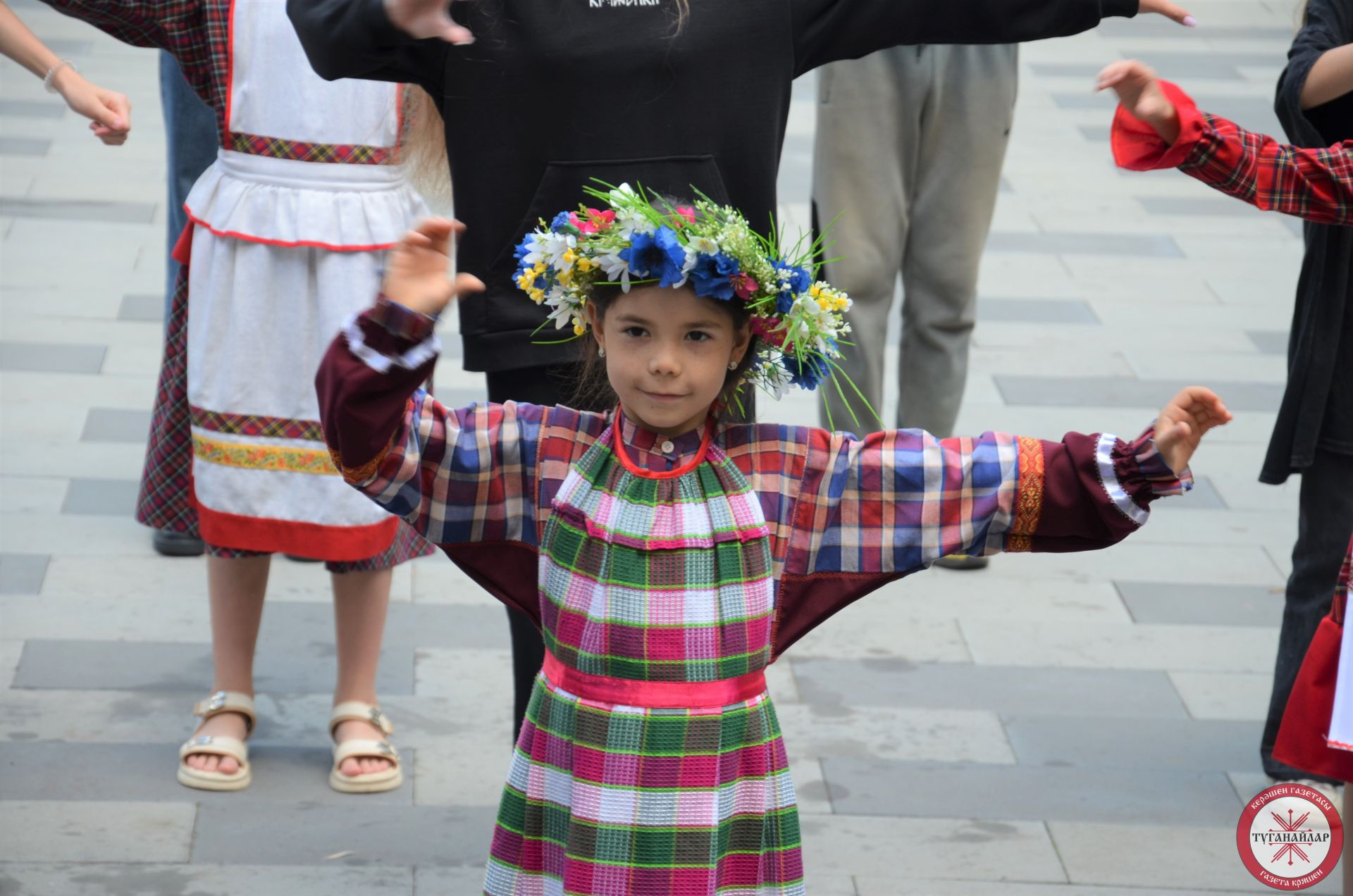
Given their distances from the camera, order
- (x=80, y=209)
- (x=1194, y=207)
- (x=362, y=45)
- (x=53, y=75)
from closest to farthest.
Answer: (x=362, y=45)
(x=53, y=75)
(x=80, y=209)
(x=1194, y=207)

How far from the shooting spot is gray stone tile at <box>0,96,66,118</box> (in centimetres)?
938

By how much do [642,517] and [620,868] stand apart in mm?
466

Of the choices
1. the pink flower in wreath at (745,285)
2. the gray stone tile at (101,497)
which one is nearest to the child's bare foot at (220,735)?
the gray stone tile at (101,497)

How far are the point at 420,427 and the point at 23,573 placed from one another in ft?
8.74

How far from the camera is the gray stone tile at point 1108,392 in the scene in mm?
6324

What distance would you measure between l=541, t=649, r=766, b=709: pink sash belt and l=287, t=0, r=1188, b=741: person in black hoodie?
0.61 metres

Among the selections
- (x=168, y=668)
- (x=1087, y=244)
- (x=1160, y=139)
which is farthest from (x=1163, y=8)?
(x=1087, y=244)

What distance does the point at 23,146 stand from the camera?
8789mm

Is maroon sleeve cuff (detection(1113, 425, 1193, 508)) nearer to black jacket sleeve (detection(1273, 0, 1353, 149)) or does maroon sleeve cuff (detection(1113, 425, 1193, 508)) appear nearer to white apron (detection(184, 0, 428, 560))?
black jacket sleeve (detection(1273, 0, 1353, 149))

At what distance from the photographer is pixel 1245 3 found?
45.1ft

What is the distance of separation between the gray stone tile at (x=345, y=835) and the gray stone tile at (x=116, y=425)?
2265 millimetres

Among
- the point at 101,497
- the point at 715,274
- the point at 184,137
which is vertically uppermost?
the point at 715,274

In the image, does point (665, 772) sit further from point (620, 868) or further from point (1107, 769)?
point (1107, 769)

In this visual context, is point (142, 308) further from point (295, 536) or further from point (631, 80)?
point (631, 80)
